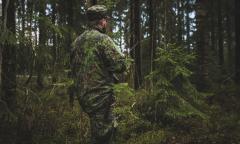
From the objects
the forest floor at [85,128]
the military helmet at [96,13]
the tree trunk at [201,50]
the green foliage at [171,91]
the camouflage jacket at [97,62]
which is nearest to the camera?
the camouflage jacket at [97,62]

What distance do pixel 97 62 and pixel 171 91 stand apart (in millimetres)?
5538

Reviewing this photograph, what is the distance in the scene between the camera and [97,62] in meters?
5.99

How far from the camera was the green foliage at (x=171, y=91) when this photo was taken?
11273 mm

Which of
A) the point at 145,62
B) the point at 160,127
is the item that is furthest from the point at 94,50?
the point at 145,62

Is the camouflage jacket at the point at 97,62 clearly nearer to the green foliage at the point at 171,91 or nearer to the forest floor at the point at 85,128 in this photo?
the forest floor at the point at 85,128

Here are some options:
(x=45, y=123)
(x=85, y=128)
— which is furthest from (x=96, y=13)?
(x=45, y=123)

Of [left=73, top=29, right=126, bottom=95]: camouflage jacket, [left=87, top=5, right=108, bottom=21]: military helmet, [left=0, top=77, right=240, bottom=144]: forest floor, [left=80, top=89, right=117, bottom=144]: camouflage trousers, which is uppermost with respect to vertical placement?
[left=87, top=5, right=108, bottom=21]: military helmet

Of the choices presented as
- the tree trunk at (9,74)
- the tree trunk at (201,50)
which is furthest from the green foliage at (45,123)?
the tree trunk at (201,50)

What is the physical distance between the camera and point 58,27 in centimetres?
1102

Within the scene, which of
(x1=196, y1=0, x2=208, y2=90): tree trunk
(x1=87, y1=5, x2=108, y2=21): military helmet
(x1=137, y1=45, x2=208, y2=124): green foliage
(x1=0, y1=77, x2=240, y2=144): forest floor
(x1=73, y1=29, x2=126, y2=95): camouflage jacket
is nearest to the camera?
(x1=73, y1=29, x2=126, y2=95): camouflage jacket

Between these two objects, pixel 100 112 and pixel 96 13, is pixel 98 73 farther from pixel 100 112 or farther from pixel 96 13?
pixel 96 13

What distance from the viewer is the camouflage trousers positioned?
5.99 metres

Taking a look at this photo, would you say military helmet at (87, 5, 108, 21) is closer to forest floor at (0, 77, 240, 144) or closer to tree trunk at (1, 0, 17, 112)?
forest floor at (0, 77, 240, 144)

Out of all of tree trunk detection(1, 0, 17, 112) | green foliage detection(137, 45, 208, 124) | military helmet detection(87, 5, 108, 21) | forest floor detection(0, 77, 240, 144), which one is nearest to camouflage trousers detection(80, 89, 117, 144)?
military helmet detection(87, 5, 108, 21)
